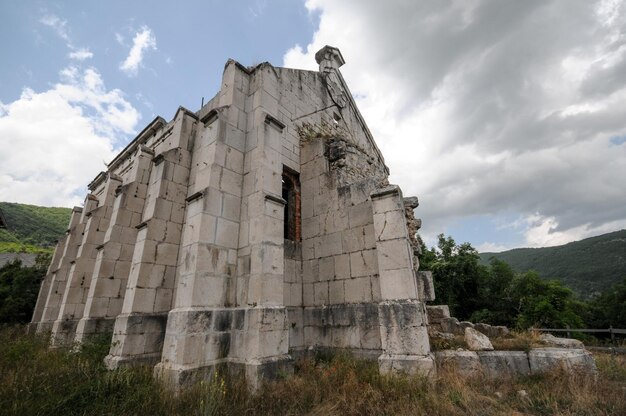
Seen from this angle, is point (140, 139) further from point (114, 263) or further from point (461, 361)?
point (461, 361)

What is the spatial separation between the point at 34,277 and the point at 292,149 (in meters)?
16.2

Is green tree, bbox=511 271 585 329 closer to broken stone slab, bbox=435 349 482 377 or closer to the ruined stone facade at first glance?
broken stone slab, bbox=435 349 482 377

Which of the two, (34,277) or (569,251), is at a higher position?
(569,251)

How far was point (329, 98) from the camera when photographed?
33.1 feet

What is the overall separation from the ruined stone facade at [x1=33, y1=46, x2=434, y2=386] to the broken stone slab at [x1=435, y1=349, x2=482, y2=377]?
74cm

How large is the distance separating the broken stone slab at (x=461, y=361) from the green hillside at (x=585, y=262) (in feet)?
150

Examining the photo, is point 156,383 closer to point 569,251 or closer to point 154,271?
point 154,271

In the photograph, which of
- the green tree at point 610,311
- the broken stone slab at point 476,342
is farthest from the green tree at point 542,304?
the broken stone slab at point 476,342

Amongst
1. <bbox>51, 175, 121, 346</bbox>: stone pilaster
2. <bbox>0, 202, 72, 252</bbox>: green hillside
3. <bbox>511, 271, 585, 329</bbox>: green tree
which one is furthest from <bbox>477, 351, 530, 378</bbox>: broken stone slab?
<bbox>0, 202, 72, 252</bbox>: green hillside

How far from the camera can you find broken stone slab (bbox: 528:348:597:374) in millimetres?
4446

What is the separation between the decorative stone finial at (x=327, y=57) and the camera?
1102 centimetres

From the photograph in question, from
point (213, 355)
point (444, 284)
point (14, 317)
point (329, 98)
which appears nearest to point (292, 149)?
point (329, 98)

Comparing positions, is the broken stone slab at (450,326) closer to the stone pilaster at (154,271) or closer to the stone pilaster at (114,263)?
the stone pilaster at (154,271)

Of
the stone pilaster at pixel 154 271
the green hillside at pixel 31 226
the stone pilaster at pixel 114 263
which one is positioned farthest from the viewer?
the green hillside at pixel 31 226
